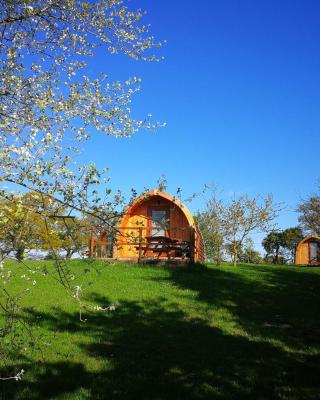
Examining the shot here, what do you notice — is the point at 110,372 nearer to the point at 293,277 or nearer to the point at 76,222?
the point at 76,222

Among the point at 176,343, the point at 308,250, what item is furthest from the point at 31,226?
the point at 308,250

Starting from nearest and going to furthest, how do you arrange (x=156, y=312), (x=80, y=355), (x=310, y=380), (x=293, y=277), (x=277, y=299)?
(x=310, y=380) < (x=80, y=355) < (x=156, y=312) < (x=277, y=299) < (x=293, y=277)

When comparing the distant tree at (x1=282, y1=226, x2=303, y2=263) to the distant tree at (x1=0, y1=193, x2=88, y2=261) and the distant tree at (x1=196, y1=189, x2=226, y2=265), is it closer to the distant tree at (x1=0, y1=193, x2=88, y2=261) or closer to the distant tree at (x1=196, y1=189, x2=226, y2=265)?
the distant tree at (x1=196, y1=189, x2=226, y2=265)

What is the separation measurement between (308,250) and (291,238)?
12826mm

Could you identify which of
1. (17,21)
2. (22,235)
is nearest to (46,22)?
(17,21)

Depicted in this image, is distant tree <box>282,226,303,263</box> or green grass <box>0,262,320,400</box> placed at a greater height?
distant tree <box>282,226,303,263</box>

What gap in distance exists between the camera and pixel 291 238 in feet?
183

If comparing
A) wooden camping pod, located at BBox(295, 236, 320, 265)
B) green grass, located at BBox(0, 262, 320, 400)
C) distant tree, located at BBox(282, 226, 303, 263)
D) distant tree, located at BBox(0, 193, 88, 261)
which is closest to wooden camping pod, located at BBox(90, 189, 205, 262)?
green grass, located at BBox(0, 262, 320, 400)

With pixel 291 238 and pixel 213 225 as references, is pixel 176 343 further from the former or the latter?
pixel 291 238

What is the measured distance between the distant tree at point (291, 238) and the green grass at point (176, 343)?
137 feet

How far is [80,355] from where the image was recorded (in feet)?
28.4

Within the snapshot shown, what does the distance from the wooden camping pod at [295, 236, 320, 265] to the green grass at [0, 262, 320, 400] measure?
1115 inches

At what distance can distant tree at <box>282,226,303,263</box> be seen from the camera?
56.0 metres

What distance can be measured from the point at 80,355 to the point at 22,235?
455 centimetres
